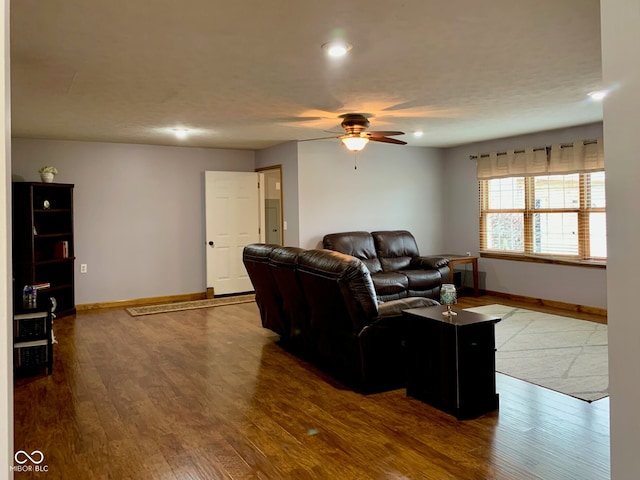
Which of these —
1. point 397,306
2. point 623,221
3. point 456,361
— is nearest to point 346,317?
point 397,306

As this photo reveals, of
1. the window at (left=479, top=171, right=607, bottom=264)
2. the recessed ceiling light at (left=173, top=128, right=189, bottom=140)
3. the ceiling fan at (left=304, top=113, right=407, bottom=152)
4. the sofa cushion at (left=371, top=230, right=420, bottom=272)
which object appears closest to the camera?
the ceiling fan at (left=304, top=113, right=407, bottom=152)

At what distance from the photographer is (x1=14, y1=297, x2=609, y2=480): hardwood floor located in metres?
2.47

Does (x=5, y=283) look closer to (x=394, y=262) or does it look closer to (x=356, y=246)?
(x=356, y=246)

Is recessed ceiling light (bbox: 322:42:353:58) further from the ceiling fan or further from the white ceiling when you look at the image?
the ceiling fan

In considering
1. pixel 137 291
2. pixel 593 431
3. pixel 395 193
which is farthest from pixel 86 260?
pixel 593 431

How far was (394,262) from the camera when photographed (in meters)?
6.98

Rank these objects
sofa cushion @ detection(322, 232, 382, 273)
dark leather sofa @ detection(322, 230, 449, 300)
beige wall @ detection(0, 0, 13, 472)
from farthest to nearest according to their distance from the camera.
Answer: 1. sofa cushion @ detection(322, 232, 382, 273)
2. dark leather sofa @ detection(322, 230, 449, 300)
3. beige wall @ detection(0, 0, 13, 472)

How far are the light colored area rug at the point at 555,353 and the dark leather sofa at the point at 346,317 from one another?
1114mm

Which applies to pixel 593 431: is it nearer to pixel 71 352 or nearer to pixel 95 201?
pixel 71 352

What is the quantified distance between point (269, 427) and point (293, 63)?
240 cm

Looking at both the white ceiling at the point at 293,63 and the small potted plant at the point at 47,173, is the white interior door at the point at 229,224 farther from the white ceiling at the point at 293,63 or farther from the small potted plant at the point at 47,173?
the small potted plant at the point at 47,173

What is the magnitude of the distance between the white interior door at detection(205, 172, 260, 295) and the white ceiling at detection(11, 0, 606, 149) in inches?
77.1

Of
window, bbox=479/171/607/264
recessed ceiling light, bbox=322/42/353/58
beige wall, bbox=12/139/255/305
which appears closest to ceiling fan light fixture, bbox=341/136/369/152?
recessed ceiling light, bbox=322/42/353/58

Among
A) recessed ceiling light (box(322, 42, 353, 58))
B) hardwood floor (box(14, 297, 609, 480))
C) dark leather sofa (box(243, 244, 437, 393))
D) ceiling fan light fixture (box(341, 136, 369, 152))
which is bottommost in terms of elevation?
hardwood floor (box(14, 297, 609, 480))
